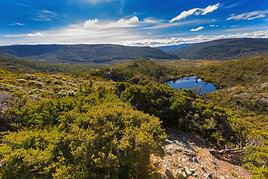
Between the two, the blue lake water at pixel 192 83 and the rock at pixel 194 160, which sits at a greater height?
the rock at pixel 194 160

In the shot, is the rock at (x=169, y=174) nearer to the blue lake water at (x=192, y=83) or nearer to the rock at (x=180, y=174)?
the rock at (x=180, y=174)

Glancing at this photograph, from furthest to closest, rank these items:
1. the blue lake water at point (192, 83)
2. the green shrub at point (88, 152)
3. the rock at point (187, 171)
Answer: the blue lake water at point (192, 83) < the rock at point (187, 171) < the green shrub at point (88, 152)

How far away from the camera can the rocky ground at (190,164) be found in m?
14.3

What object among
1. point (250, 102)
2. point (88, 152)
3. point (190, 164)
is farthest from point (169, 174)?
point (250, 102)

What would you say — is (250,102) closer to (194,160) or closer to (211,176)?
(194,160)

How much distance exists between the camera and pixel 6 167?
1096 centimetres

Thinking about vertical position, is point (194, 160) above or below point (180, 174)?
below

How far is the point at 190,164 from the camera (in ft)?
52.3

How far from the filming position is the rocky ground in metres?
14.3

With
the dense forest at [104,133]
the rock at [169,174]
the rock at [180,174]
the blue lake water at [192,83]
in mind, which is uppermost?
the dense forest at [104,133]

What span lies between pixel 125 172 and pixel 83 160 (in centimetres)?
223

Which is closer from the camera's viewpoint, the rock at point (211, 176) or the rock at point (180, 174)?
the rock at point (180, 174)

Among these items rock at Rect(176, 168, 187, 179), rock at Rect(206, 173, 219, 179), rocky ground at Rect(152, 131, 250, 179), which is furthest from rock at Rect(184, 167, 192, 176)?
rock at Rect(206, 173, 219, 179)

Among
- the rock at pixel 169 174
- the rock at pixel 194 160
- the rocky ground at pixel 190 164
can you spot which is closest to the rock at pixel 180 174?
the rocky ground at pixel 190 164
